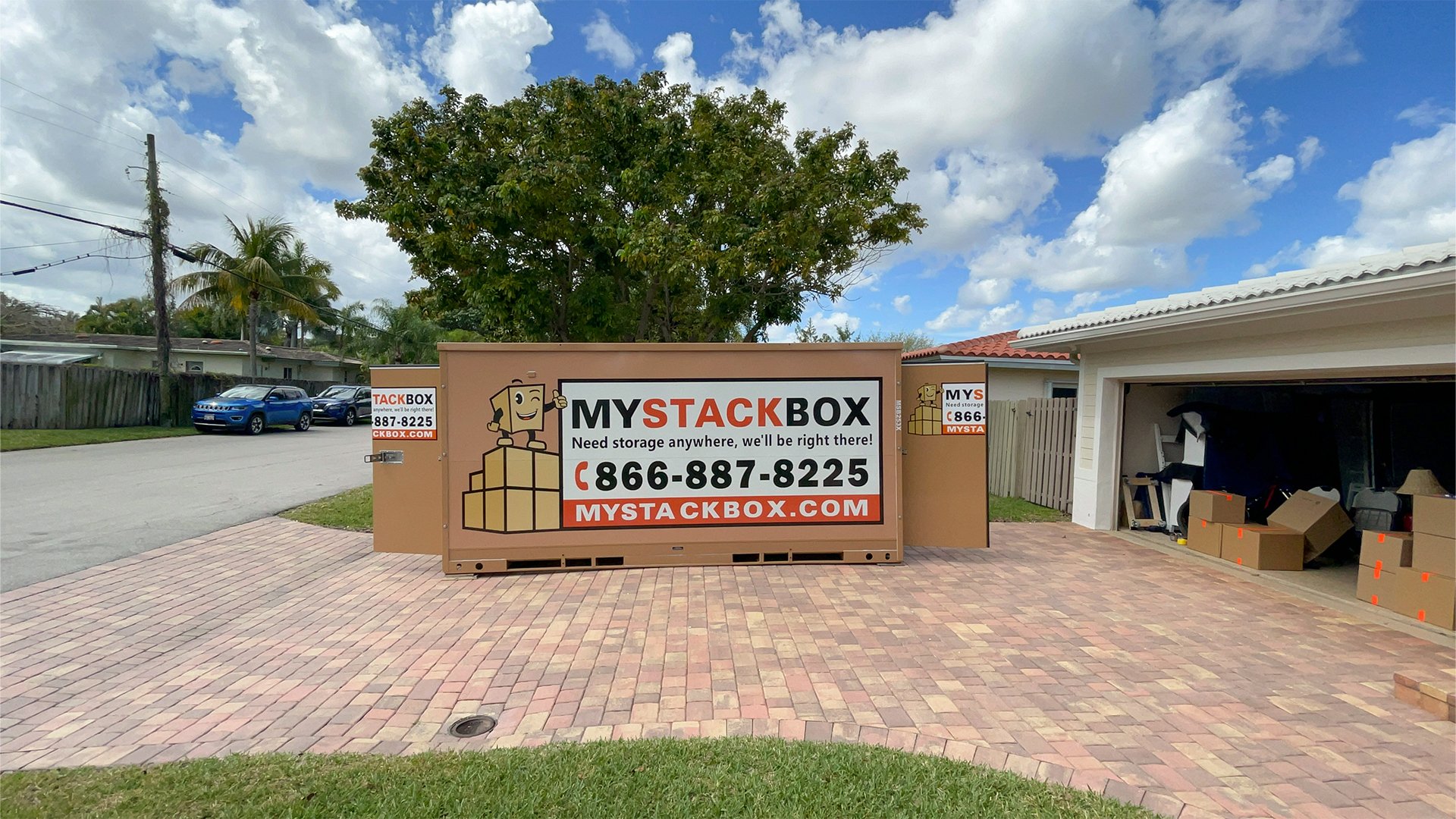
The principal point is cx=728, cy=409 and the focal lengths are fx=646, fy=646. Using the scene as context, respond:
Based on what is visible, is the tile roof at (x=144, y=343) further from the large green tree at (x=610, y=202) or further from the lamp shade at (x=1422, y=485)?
the lamp shade at (x=1422, y=485)

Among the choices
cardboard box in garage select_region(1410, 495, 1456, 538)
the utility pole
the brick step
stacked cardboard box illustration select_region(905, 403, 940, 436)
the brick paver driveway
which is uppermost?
the utility pole

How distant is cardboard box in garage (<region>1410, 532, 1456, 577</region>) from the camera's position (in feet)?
16.3

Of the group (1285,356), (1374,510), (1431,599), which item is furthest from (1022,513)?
(1431,599)

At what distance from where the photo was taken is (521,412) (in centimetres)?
634

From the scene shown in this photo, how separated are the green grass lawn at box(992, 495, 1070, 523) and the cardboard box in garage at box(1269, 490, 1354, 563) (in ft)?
9.48

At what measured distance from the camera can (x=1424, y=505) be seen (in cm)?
509

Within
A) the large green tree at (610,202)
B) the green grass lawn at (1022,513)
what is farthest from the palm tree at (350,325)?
the green grass lawn at (1022,513)

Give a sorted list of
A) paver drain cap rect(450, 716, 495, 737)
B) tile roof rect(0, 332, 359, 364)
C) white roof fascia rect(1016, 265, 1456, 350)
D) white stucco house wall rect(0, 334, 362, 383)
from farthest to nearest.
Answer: tile roof rect(0, 332, 359, 364) < white stucco house wall rect(0, 334, 362, 383) < white roof fascia rect(1016, 265, 1456, 350) < paver drain cap rect(450, 716, 495, 737)

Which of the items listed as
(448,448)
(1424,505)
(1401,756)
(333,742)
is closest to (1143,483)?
(1424,505)

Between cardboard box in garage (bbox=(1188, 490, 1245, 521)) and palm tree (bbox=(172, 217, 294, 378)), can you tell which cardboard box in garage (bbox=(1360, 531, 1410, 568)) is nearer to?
cardboard box in garage (bbox=(1188, 490, 1245, 521))

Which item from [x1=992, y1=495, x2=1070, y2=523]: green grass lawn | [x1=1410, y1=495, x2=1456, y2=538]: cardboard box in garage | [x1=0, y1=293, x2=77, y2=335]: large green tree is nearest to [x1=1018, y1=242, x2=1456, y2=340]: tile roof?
[x1=1410, y1=495, x2=1456, y2=538]: cardboard box in garage

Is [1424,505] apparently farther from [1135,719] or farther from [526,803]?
[526,803]

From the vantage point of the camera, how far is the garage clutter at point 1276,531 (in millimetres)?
6641

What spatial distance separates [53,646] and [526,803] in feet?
14.0
